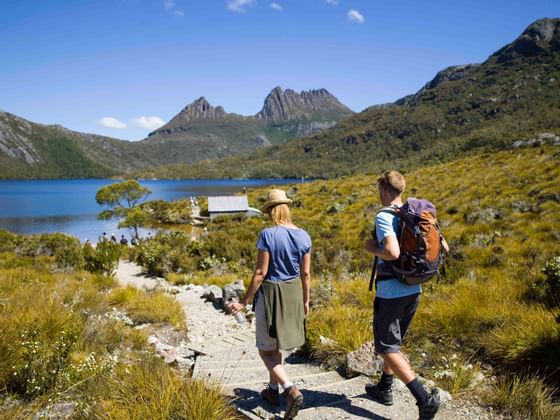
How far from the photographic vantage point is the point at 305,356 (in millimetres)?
5090

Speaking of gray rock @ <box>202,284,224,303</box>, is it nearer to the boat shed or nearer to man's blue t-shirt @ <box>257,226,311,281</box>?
man's blue t-shirt @ <box>257,226,311,281</box>

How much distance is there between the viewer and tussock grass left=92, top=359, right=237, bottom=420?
2.83 metres

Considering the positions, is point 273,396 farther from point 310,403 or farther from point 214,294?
point 214,294

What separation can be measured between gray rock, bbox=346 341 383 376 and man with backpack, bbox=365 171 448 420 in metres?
Result: 0.90

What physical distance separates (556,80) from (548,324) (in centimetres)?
17676

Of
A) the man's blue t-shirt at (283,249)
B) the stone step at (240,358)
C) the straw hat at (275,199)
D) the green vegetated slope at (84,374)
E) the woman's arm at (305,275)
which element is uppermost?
the straw hat at (275,199)

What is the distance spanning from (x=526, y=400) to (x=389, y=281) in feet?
5.32

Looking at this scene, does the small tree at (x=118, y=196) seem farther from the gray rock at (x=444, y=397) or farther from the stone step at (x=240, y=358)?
the gray rock at (x=444, y=397)

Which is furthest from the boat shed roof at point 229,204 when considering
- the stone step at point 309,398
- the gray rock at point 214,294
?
the stone step at point 309,398

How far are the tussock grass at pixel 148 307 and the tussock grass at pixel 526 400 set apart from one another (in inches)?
207

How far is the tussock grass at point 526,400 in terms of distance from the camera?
305 centimetres

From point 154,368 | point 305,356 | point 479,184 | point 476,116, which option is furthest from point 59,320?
point 476,116

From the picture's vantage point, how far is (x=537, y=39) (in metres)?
184

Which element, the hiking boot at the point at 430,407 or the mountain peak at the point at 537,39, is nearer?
the hiking boot at the point at 430,407
